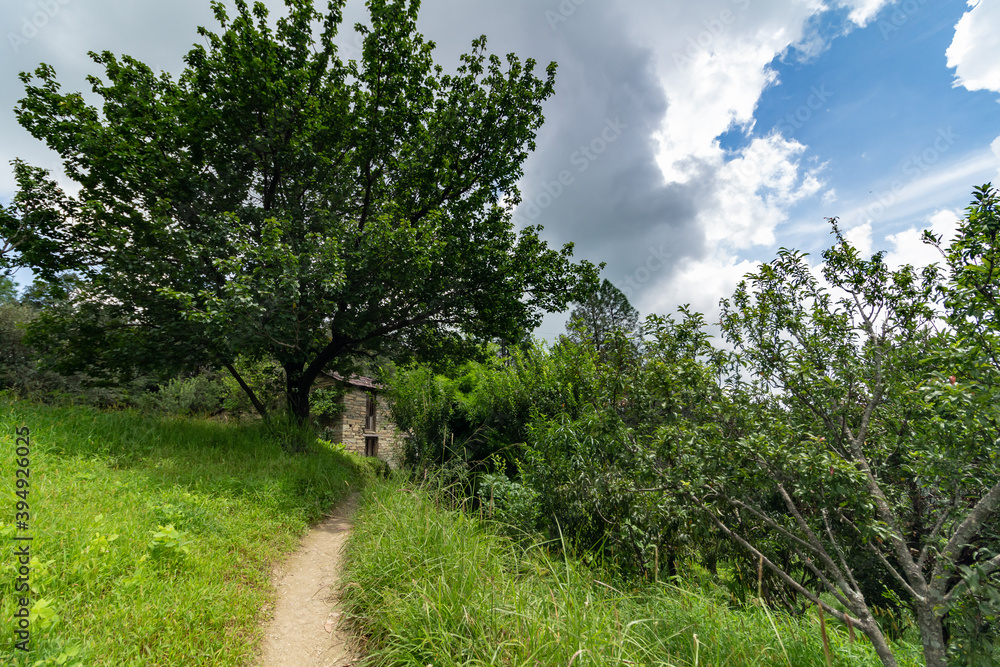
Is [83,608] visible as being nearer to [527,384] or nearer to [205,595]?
[205,595]

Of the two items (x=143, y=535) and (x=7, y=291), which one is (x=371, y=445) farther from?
(x=7, y=291)

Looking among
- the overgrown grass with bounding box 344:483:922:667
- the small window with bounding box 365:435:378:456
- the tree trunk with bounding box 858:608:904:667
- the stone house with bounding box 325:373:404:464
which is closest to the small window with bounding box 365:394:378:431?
the stone house with bounding box 325:373:404:464

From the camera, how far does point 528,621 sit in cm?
279

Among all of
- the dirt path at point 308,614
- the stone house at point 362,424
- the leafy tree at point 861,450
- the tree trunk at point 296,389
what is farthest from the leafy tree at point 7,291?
the leafy tree at point 861,450

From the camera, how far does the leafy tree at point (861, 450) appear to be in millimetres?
2904

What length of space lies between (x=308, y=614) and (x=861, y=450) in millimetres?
5824

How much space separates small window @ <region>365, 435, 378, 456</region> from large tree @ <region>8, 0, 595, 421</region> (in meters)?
12.6

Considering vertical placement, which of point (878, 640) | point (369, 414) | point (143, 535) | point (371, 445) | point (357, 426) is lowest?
point (878, 640)

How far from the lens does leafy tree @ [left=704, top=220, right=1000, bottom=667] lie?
2.90 m

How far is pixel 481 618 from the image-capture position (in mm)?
2932

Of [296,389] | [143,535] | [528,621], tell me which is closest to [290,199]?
[296,389]

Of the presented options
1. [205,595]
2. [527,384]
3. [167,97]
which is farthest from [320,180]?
[205,595]

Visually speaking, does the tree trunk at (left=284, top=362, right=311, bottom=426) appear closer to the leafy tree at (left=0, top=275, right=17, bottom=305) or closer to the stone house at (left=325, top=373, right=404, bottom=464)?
the stone house at (left=325, top=373, right=404, bottom=464)

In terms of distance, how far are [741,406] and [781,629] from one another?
1871 millimetres
